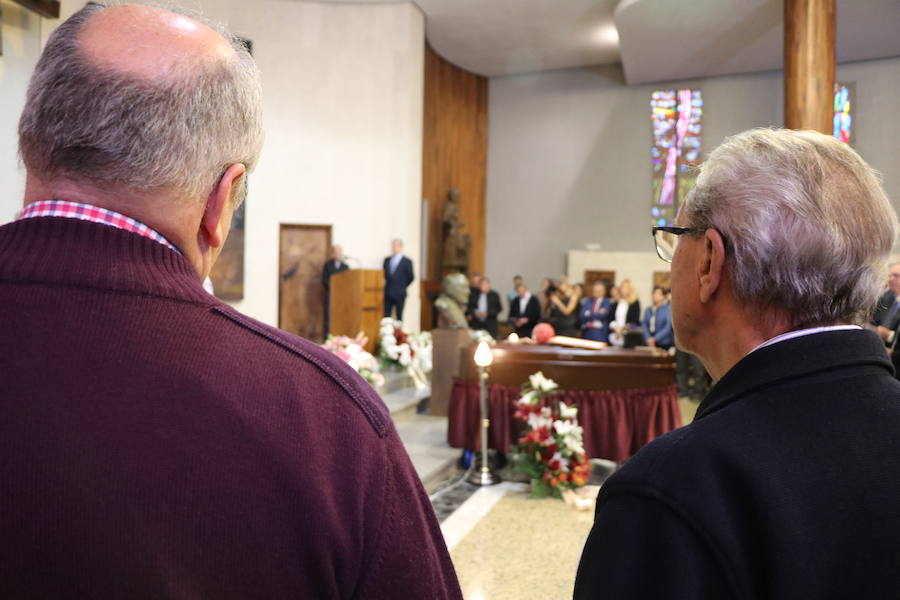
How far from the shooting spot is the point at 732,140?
121 centimetres

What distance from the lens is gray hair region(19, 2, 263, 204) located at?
849mm

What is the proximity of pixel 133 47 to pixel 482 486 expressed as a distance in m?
5.00

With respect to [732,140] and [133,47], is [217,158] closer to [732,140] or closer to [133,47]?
[133,47]

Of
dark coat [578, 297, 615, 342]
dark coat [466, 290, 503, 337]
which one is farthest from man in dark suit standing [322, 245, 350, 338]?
dark coat [578, 297, 615, 342]

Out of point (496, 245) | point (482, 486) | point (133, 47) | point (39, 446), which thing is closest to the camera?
point (39, 446)

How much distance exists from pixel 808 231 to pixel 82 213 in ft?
3.02

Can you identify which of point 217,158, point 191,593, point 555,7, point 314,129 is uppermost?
point 555,7

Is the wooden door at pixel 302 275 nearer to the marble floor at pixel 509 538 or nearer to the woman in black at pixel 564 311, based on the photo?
the woman in black at pixel 564 311

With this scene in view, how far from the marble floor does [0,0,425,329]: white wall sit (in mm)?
7224

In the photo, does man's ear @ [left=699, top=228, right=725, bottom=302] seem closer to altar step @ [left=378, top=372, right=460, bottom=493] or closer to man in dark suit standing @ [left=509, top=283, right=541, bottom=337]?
altar step @ [left=378, top=372, right=460, bottom=493]

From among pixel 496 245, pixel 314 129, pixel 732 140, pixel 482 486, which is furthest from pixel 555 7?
pixel 732 140

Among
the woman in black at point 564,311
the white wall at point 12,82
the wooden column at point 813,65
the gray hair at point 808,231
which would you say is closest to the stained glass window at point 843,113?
the wooden column at point 813,65

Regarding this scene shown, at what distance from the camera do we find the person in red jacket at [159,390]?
2.42 feet

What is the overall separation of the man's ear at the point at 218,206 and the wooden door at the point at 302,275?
1150 centimetres
